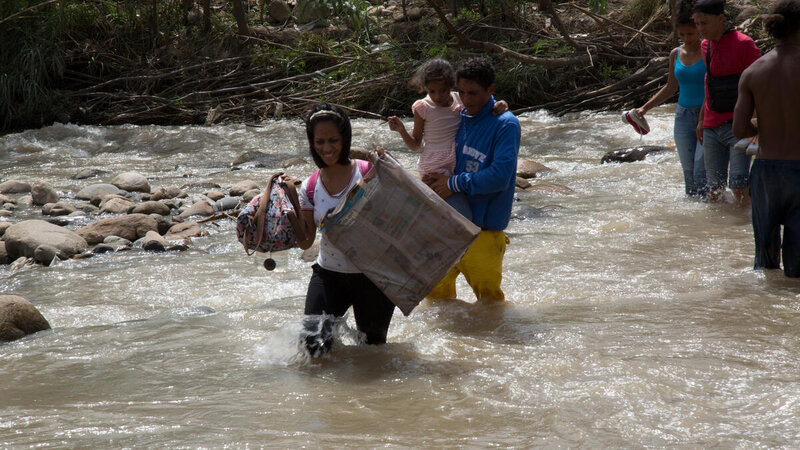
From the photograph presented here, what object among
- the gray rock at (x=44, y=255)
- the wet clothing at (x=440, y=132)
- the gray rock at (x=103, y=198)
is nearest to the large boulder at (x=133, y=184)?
the gray rock at (x=103, y=198)

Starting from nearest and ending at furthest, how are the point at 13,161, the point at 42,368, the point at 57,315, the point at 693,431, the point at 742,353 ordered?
1. the point at 693,431
2. the point at 742,353
3. the point at 42,368
4. the point at 57,315
5. the point at 13,161

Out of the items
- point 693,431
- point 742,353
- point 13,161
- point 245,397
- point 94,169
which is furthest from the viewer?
point 13,161

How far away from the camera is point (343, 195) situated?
3.54 meters

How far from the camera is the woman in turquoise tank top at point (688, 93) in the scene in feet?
21.1

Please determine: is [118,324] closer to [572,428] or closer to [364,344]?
[364,344]

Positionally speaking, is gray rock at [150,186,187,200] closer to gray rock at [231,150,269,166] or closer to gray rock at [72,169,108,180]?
gray rock at [72,169,108,180]

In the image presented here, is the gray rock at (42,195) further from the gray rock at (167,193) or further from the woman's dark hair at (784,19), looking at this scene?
the woman's dark hair at (784,19)

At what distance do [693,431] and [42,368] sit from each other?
2.93 metres

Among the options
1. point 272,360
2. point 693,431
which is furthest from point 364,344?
point 693,431

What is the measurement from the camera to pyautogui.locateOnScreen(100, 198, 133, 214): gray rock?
8508mm

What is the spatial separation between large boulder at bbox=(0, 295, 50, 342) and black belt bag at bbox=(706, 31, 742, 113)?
187 inches

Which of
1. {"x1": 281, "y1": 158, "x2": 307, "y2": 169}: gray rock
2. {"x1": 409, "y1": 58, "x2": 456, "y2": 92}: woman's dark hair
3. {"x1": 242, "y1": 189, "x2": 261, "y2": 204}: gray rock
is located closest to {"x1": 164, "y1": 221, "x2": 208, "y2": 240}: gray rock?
{"x1": 242, "y1": 189, "x2": 261, "y2": 204}: gray rock

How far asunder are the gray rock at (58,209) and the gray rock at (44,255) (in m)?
1.92

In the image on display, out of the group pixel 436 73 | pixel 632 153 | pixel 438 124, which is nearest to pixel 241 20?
pixel 632 153
